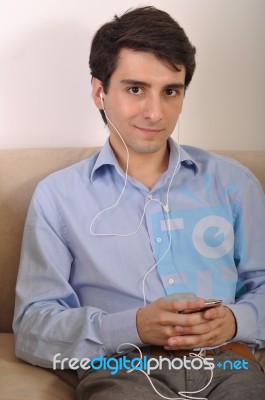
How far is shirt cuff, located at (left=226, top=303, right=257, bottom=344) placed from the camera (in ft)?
4.55

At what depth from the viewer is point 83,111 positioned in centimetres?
186

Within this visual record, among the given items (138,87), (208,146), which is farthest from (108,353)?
(208,146)

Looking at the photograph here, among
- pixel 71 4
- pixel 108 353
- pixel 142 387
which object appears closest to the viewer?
pixel 142 387

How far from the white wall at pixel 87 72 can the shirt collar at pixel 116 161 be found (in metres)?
0.31

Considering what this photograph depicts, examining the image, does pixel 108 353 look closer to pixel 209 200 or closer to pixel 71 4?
pixel 209 200

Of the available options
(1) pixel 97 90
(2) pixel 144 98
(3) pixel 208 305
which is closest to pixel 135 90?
(2) pixel 144 98

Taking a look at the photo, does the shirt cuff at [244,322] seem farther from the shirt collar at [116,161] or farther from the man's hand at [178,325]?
the shirt collar at [116,161]

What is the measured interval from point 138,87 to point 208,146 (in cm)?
48

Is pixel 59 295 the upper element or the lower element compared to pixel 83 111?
lower

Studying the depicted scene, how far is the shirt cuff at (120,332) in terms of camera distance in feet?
4.35

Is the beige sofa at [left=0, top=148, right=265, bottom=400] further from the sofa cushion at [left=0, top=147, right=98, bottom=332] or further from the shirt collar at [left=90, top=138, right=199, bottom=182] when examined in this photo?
the shirt collar at [left=90, top=138, right=199, bottom=182]

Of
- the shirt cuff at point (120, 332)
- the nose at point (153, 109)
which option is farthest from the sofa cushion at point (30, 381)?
the nose at point (153, 109)

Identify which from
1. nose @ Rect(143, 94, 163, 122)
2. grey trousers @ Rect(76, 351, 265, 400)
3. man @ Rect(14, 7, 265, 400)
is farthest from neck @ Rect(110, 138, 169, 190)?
grey trousers @ Rect(76, 351, 265, 400)

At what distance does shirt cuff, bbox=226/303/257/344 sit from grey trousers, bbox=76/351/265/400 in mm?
74
